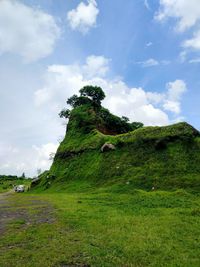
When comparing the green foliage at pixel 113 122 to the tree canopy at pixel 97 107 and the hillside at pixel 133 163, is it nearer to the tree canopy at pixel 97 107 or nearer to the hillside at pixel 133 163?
the tree canopy at pixel 97 107

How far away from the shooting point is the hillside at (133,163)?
3466 centimetres

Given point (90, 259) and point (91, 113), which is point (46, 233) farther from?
point (91, 113)

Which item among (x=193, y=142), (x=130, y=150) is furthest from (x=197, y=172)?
(x=130, y=150)

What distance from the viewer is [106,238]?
1327 centimetres

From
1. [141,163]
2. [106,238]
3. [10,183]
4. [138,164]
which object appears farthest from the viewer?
[10,183]

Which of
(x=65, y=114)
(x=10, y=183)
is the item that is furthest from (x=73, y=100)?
(x=10, y=183)

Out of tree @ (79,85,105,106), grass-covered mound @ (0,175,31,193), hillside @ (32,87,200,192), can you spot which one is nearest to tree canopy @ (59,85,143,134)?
tree @ (79,85,105,106)

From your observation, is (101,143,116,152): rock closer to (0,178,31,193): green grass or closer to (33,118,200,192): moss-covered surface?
(33,118,200,192): moss-covered surface

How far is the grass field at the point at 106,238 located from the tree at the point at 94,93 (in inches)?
2115

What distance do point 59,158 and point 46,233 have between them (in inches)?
1776

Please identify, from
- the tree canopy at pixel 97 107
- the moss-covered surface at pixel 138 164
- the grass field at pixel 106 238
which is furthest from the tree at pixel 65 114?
the grass field at pixel 106 238

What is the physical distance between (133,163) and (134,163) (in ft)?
0.56

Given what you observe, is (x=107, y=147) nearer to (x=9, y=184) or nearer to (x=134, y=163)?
(x=134, y=163)

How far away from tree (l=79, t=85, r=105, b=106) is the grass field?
53.7m
